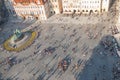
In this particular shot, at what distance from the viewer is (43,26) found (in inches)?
3829

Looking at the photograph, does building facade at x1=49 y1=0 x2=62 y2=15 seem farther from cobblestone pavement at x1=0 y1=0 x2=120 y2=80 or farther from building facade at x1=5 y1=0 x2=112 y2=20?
cobblestone pavement at x1=0 y1=0 x2=120 y2=80

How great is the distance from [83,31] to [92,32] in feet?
12.5

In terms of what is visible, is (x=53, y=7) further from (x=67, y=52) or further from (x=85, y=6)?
(x=67, y=52)

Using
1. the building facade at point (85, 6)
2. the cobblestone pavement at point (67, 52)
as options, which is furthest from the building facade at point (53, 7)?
the cobblestone pavement at point (67, 52)

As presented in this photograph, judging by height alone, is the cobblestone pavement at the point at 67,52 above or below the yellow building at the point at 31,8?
below

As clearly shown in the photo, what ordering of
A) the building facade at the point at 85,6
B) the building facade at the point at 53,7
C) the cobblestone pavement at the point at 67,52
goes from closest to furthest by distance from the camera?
the cobblestone pavement at the point at 67,52
the building facade at the point at 85,6
the building facade at the point at 53,7

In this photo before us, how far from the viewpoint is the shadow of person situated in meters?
70.7

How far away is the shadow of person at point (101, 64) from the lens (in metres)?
70.7

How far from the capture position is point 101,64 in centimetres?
7431

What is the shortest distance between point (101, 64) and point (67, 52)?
553 inches

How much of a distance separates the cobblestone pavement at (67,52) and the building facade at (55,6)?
2868 mm

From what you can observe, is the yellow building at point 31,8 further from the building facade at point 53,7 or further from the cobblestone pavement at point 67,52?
the cobblestone pavement at point 67,52

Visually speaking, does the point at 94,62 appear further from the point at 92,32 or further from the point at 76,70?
the point at 92,32

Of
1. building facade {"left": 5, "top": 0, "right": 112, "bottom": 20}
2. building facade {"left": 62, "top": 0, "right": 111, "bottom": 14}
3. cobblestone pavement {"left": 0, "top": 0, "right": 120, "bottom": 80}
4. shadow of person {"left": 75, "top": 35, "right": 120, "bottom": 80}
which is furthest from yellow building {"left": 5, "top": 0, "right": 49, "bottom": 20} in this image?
shadow of person {"left": 75, "top": 35, "right": 120, "bottom": 80}
